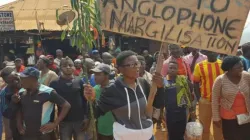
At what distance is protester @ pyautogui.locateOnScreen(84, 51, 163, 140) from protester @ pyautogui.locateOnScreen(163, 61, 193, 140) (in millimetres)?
1802

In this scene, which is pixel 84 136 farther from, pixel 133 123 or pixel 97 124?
pixel 133 123

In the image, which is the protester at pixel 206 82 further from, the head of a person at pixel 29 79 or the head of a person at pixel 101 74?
the head of a person at pixel 29 79

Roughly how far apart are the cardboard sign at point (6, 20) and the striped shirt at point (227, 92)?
1210 cm

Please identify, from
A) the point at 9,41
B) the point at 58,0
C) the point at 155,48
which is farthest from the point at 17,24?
the point at 155,48

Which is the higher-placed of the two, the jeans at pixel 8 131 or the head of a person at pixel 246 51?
the head of a person at pixel 246 51

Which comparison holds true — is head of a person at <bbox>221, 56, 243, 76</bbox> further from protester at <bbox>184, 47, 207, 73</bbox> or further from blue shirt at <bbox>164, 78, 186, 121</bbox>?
protester at <bbox>184, 47, 207, 73</bbox>

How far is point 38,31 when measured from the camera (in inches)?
635

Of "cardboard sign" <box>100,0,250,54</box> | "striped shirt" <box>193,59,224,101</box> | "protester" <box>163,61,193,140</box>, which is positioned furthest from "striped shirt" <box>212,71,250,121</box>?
"cardboard sign" <box>100,0,250,54</box>

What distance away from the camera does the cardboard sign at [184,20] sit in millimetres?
3369

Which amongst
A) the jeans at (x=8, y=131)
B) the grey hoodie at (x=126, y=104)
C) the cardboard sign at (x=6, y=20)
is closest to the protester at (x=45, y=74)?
the jeans at (x=8, y=131)

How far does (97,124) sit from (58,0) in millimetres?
15947

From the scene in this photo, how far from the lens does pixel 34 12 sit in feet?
60.1

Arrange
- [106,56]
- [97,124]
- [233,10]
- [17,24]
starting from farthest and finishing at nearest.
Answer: [17,24], [106,56], [97,124], [233,10]

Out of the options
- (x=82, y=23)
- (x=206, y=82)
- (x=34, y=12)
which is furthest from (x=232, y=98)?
(x=34, y=12)
